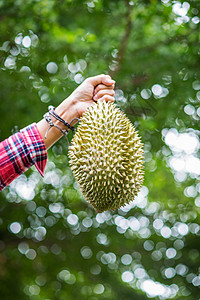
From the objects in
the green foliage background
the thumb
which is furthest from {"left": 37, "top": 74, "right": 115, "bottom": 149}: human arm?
the green foliage background

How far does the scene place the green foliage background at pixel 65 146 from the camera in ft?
13.6

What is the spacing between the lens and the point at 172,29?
4.46 m

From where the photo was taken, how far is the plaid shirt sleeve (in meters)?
2.00

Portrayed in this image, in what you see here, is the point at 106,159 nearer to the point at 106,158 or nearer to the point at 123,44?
the point at 106,158

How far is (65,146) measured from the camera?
15.4ft

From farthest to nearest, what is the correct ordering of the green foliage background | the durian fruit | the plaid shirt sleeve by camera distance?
the green foliage background
the plaid shirt sleeve
the durian fruit

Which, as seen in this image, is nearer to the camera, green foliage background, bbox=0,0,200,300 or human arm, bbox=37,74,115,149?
human arm, bbox=37,74,115,149

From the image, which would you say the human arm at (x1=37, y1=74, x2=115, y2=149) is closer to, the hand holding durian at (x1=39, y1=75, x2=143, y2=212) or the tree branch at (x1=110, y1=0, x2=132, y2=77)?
the hand holding durian at (x1=39, y1=75, x2=143, y2=212)

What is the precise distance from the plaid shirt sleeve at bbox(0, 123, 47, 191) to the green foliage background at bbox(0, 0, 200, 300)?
1.06m

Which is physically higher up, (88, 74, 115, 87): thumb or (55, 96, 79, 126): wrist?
(88, 74, 115, 87): thumb

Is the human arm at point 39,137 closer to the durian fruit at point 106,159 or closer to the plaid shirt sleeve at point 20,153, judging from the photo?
the plaid shirt sleeve at point 20,153

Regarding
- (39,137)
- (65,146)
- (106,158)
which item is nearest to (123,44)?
(65,146)

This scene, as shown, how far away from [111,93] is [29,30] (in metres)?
2.70

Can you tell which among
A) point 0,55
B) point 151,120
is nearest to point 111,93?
point 151,120
